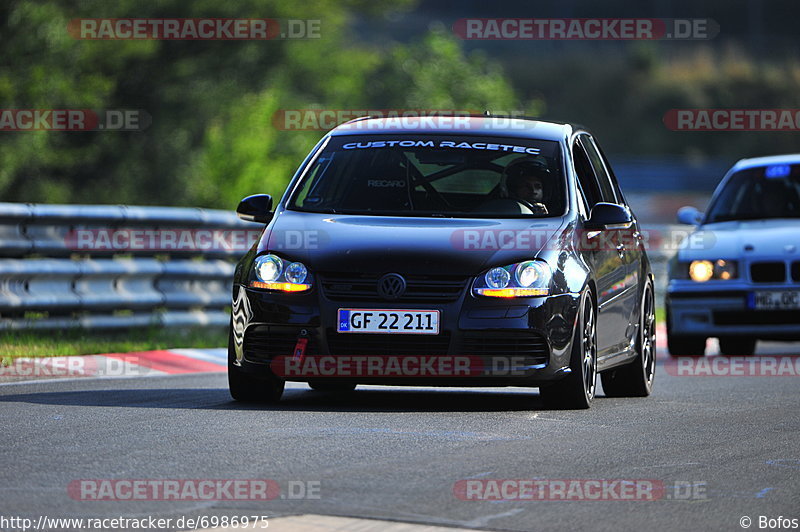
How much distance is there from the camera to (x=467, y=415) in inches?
353

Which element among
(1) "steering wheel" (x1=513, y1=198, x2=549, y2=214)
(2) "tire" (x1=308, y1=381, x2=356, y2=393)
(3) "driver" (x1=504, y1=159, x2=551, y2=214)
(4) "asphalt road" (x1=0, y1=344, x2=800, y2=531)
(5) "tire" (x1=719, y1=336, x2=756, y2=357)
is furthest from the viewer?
(5) "tire" (x1=719, y1=336, x2=756, y2=357)

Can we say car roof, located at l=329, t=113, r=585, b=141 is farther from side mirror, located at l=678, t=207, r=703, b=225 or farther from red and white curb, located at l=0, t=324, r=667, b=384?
side mirror, located at l=678, t=207, r=703, b=225

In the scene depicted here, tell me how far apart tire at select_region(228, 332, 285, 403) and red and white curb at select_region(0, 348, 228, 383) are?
205cm

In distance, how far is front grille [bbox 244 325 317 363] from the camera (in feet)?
29.5

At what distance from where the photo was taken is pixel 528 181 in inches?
390

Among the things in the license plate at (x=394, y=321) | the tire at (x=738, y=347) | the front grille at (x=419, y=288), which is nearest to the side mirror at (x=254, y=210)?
the front grille at (x=419, y=288)

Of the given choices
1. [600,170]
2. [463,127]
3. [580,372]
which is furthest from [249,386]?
[600,170]

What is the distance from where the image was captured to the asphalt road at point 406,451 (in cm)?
596

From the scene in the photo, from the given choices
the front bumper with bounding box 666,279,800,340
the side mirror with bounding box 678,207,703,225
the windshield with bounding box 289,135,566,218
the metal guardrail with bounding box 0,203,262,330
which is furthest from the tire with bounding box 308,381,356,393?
the side mirror with bounding box 678,207,703,225

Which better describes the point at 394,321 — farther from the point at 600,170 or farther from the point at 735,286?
the point at 735,286

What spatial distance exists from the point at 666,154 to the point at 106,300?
52.2 metres

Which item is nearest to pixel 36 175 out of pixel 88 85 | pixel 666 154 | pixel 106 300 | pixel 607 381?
pixel 88 85

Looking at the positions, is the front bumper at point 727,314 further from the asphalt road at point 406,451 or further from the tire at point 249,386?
the tire at point 249,386

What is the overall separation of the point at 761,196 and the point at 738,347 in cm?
142
